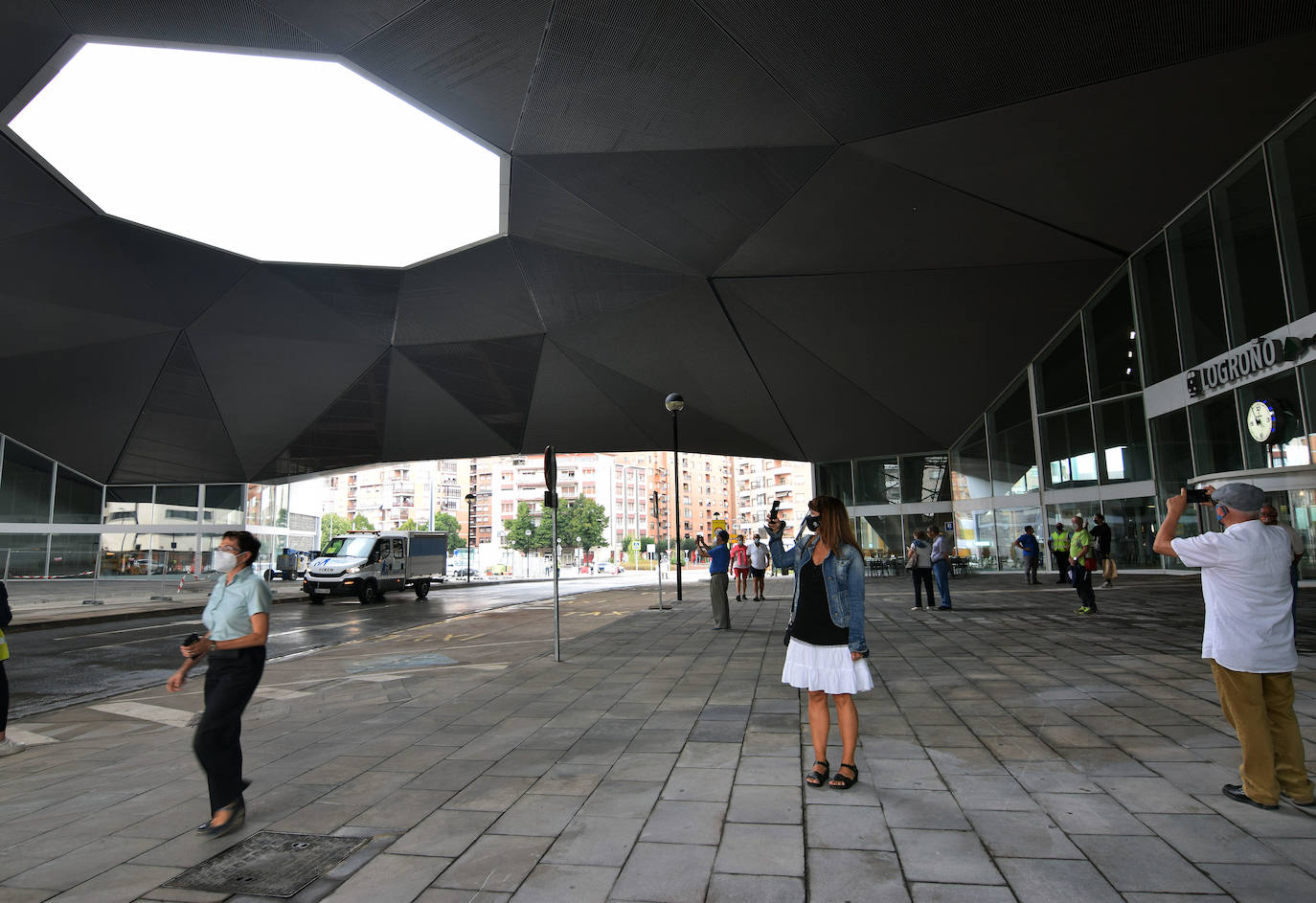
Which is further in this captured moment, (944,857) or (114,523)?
(114,523)

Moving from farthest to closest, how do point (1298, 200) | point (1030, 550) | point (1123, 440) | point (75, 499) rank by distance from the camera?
point (75, 499)
point (1123, 440)
point (1030, 550)
point (1298, 200)

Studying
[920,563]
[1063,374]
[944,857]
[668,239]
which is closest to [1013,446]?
[1063,374]

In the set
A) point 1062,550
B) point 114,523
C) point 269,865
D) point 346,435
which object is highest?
point 346,435

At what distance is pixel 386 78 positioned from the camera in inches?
548

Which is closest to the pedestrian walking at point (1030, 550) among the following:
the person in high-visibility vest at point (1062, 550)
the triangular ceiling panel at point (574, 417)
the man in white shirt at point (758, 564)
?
the person in high-visibility vest at point (1062, 550)

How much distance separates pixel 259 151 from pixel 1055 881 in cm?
1940

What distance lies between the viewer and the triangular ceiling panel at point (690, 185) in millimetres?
15688

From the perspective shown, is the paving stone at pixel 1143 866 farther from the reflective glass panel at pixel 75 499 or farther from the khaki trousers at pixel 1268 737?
the reflective glass panel at pixel 75 499

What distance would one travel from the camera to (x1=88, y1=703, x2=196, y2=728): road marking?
268 inches

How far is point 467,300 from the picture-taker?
24453 mm

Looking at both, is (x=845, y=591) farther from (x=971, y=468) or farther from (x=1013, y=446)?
(x=971, y=468)

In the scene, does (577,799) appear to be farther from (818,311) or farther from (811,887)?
(818,311)

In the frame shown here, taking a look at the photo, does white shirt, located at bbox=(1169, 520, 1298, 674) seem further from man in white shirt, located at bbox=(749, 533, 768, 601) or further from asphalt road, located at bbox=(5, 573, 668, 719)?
man in white shirt, located at bbox=(749, 533, 768, 601)

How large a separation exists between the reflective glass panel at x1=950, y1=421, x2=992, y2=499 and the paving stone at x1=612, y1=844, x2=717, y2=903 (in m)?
27.3
